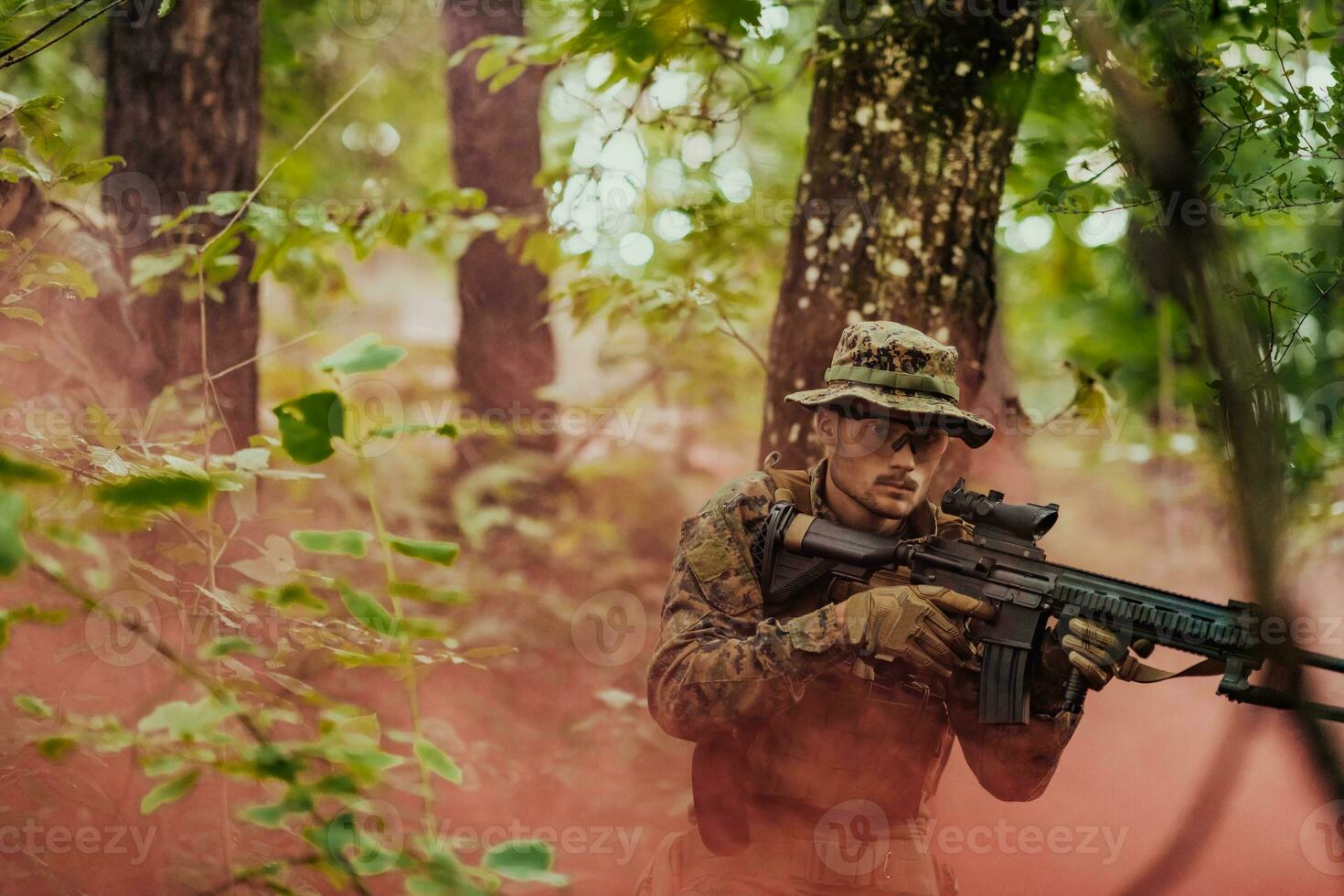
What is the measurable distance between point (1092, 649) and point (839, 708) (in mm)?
819

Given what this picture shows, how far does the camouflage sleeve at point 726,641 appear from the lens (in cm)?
310

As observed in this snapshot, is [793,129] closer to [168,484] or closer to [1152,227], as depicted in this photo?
[1152,227]

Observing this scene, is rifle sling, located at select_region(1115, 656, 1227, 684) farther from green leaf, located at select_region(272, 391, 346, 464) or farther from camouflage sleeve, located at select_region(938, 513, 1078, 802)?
green leaf, located at select_region(272, 391, 346, 464)

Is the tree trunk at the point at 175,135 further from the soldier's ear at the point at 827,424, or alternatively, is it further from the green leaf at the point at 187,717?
the green leaf at the point at 187,717

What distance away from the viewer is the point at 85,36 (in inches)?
342

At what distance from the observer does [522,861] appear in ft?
5.83

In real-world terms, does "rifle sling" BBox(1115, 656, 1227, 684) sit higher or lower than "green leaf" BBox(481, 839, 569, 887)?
higher

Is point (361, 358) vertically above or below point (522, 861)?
above

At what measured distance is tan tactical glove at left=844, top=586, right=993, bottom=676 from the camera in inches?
119

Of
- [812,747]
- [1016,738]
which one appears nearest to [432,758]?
[812,747]

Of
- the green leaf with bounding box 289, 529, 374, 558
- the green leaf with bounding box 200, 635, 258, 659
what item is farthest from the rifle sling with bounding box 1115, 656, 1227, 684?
the green leaf with bounding box 200, 635, 258, 659

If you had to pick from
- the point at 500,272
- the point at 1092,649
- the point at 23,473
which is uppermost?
the point at 500,272

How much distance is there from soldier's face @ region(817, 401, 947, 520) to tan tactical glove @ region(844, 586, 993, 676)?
33cm

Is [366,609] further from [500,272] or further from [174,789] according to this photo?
[500,272]
